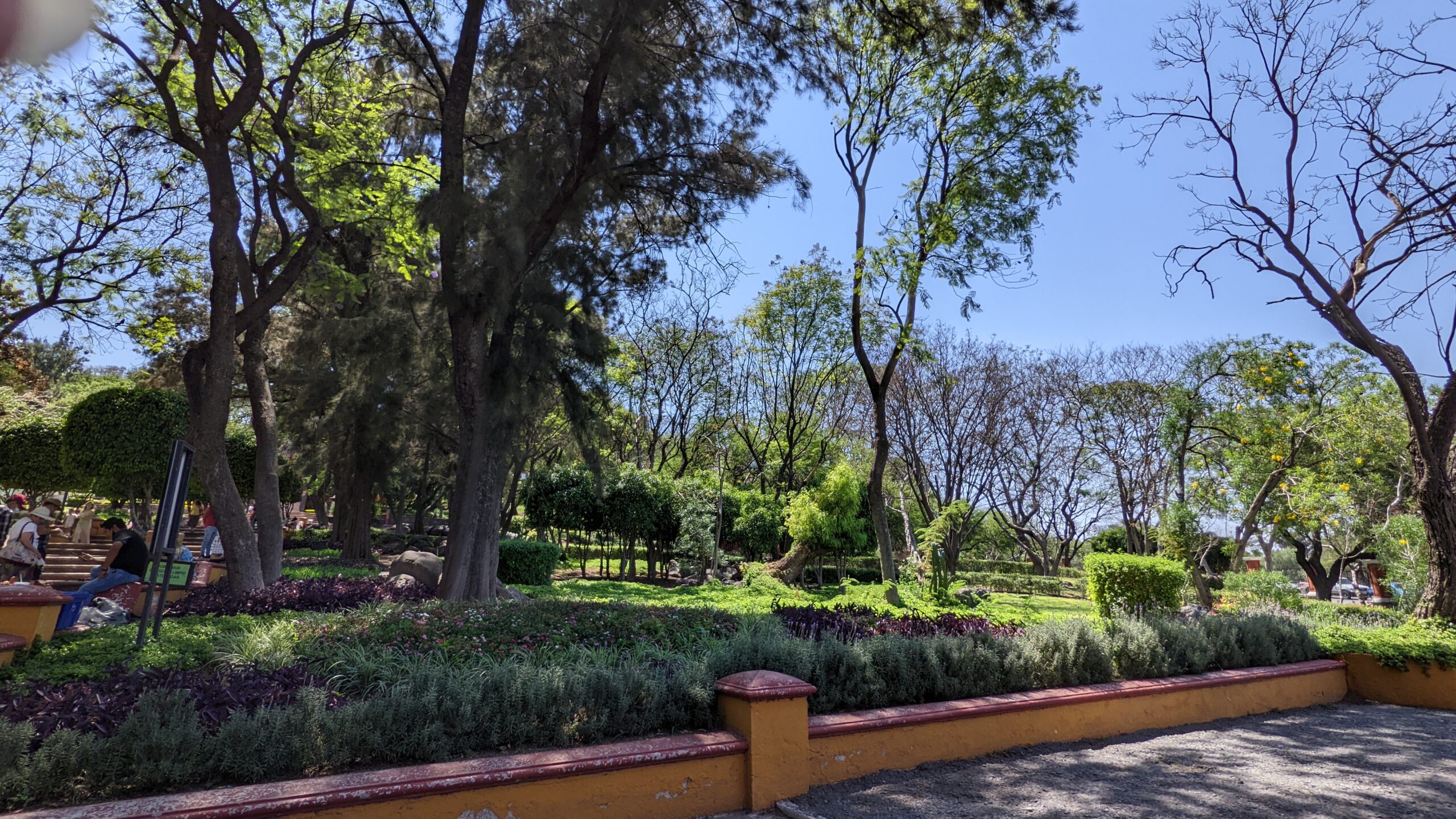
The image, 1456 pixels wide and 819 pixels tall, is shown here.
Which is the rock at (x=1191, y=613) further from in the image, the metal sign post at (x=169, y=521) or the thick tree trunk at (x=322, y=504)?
the thick tree trunk at (x=322, y=504)

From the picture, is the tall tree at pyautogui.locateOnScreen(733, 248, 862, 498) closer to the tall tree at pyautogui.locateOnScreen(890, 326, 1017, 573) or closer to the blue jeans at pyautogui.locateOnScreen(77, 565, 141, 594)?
the tall tree at pyautogui.locateOnScreen(890, 326, 1017, 573)

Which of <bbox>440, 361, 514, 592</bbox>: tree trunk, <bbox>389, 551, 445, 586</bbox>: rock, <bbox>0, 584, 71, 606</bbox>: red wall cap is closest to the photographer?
<bbox>0, 584, 71, 606</bbox>: red wall cap

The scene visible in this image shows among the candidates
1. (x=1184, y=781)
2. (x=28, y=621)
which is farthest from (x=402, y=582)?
(x=1184, y=781)

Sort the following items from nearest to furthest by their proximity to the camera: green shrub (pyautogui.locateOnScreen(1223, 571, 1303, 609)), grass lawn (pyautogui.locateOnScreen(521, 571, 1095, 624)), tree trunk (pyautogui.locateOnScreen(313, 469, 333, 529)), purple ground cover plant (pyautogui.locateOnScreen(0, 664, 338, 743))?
purple ground cover plant (pyautogui.locateOnScreen(0, 664, 338, 743)) < grass lawn (pyautogui.locateOnScreen(521, 571, 1095, 624)) < green shrub (pyautogui.locateOnScreen(1223, 571, 1303, 609)) < tree trunk (pyautogui.locateOnScreen(313, 469, 333, 529))

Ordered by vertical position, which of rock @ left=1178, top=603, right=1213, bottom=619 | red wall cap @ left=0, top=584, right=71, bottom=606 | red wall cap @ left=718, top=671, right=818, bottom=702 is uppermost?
red wall cap @ left=0, top=584, right=71, bottom=606

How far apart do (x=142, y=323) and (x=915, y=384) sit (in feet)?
76.8

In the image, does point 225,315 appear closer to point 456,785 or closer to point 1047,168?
point 456,785

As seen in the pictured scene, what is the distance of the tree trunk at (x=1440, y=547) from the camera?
30.0ft

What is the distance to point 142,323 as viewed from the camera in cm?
1491

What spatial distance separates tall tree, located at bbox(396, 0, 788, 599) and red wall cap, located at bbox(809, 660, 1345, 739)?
687cm

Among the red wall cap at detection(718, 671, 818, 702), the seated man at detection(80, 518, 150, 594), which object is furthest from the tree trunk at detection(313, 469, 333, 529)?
the red wall cap at detection(718, 671, 818, 702)

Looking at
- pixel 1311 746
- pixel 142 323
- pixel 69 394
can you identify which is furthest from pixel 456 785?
pixel 69 394

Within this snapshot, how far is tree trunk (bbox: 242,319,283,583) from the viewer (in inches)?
444

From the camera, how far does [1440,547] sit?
9.30m
